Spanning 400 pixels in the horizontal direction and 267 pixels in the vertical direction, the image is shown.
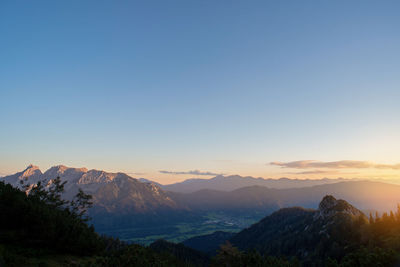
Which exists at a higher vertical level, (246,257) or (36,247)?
(36,247)

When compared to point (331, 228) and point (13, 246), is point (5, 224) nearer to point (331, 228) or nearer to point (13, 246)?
point (13, 246)

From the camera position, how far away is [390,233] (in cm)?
11525

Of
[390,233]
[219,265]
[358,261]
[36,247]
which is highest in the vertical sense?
[36,247]

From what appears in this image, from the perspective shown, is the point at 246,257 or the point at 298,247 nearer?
the point at 246,257

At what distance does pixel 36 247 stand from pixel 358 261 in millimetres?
59467

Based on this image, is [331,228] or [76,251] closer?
[76,251]

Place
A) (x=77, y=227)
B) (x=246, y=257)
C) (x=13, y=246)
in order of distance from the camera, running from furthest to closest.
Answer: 1. (x=246, y=257)
2. (x=77, y=227)
3. (x=13, y=246)

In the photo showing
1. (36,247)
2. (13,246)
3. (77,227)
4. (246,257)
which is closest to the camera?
(13,246)

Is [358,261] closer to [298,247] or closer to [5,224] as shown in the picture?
[5,224]

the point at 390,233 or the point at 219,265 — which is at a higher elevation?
the point at 219,265

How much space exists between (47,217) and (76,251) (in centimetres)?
846

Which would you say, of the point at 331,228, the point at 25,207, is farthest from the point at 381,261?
the point at 331,228

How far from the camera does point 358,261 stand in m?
46.2

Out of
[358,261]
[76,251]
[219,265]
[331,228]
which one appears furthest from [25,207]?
[331,228]
